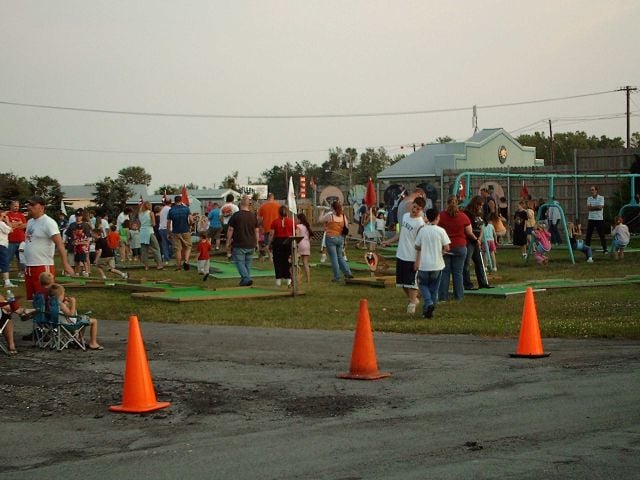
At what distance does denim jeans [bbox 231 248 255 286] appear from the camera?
21.5 m

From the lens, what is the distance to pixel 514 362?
1098 cm

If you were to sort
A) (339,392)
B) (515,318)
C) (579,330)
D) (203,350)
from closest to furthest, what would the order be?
(339,392)
(203,350)
(579,330)
(515,318)

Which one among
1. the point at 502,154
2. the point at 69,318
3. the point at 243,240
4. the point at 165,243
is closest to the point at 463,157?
the point at 502,154

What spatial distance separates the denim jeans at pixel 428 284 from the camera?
15.6 meters

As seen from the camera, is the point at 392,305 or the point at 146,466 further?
the point at 392,305

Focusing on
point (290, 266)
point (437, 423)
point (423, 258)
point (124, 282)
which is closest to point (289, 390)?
point (437, 423)

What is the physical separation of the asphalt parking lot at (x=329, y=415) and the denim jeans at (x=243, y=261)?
8.47 meters

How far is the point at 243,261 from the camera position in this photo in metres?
21.7

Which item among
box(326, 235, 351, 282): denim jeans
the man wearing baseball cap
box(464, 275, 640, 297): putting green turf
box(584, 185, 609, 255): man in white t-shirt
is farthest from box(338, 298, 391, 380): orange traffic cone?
box(584, 185, 609, 255): man in white t-shirt

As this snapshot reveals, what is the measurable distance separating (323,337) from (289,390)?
415 centimetres

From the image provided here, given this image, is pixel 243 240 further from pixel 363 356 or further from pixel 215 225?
pixel 215 225

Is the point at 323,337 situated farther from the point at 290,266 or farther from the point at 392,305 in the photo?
the point at 290,266

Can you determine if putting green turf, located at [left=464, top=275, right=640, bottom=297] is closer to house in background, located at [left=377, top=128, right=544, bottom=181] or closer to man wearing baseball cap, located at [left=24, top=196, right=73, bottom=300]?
man wearing baseball cap, located at [left=24, top=196, right=73, bottom=300]

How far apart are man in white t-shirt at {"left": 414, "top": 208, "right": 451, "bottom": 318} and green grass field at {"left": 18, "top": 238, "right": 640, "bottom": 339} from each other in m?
0.34
